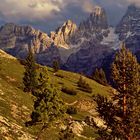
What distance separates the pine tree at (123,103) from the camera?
4019cm

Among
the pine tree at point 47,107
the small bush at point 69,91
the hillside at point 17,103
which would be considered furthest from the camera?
Result: the small bush at point 69,91

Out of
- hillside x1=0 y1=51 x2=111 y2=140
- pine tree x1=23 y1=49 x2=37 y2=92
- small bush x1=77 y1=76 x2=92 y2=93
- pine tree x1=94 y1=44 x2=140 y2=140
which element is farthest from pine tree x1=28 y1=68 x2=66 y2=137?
small bush x1=77 y1=76 x2=92 y2=93

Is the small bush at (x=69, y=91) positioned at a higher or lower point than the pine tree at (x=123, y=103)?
lower

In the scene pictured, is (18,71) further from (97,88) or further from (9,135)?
(9,135)

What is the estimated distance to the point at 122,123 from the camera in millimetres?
40469

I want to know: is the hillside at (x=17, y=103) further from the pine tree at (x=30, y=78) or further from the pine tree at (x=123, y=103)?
the pine tree at (x=30, y=78)

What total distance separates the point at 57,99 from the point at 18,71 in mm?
69402

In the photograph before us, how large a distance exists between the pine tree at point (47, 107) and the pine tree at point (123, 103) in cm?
2065

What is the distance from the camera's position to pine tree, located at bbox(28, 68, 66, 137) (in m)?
62.3

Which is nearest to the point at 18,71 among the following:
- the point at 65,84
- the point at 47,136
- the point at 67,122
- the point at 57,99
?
the point at 65,84

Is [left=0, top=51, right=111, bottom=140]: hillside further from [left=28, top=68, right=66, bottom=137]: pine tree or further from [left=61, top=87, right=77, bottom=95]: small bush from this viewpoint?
[left=28, top=68, right=66, bottom=137]: pine tree

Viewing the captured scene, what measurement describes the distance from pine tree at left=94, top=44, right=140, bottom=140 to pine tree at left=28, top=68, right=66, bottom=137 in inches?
813

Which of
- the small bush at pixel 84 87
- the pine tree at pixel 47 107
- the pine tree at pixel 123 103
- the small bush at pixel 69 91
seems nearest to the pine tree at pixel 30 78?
the small bush at pixel 69 91

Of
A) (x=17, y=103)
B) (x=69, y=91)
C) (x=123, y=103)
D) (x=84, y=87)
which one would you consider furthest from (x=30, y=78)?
(x=123, y=103)
